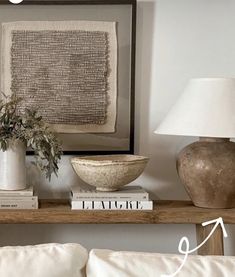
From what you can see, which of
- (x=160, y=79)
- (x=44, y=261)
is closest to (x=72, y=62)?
(x=160, y=79)

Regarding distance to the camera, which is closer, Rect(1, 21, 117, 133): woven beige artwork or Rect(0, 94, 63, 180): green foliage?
Rect(0, 94, 63, 180): green foliage

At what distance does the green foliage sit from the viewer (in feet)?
6.87

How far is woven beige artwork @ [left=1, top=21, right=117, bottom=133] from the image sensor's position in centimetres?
233

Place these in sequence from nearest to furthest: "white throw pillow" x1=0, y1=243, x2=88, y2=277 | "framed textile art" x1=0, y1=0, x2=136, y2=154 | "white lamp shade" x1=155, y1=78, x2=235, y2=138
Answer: "white throw pillow" x1=0, y1=243, x2=88, y2=277 → "white lamp shade" x1=155, y1=78, x2=235, y2=138 → "framed textile art" x1=0, y1=0, x2=136, y2=154

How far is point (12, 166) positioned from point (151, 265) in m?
0.73

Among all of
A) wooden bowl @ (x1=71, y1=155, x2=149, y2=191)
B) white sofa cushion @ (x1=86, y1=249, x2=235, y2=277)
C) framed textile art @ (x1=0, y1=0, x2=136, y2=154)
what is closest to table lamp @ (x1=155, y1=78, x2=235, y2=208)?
wooden bowl @ (x1=71, y1=155, x2=149, y2=191)

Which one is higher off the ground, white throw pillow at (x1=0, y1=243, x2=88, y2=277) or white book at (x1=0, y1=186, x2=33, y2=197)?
white book at (x1=0, y1=186, x2=33, y2=197)

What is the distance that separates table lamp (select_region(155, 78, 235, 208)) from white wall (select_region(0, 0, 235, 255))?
25cm

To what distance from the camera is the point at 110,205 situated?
212 cm

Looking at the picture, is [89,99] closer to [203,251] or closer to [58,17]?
[58,17]

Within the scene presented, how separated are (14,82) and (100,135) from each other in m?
0.41

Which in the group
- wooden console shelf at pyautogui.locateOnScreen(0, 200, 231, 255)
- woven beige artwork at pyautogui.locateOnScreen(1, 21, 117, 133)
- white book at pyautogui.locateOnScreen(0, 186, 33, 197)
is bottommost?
wooden console shelf at pyautogui.locateOnScreen(0, 200, 231, 255)

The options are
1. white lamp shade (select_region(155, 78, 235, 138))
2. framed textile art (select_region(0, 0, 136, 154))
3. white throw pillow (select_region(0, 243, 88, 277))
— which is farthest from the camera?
framed textile art (select_region(0, 0, 136, 154))

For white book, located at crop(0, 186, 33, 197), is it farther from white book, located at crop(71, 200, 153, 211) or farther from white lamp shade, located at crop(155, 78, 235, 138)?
white lamp shade, located at crop(155, 78, 235, 138)
